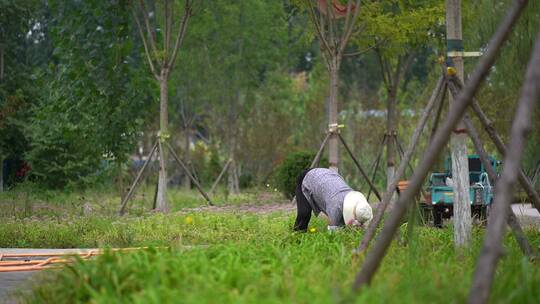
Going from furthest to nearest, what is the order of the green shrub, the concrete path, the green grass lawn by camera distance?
the green shrub → the concrete path → the green grass lawn

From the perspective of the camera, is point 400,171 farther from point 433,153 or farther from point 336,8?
point 336,8

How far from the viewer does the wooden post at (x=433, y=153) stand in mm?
5363

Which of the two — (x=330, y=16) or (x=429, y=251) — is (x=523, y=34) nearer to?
(x=330, y=16)

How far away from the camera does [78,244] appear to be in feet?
39.1

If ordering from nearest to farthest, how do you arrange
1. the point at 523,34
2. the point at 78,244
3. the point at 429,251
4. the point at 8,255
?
the point at 429,251, the point at 8,255, the point at 78,244, the point at 523,34

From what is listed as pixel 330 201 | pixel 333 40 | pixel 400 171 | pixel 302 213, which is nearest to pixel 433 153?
pixel 400 171

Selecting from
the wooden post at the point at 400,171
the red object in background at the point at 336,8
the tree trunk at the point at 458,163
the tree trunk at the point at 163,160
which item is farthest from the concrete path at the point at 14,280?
the red object in background at the point at 336,8

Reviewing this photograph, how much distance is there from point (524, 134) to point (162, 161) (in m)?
12.8

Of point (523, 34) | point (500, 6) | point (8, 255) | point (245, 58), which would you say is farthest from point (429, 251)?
point (245, 58)

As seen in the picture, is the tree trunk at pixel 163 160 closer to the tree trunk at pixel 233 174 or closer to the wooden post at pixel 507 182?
the tree trunk at pixel 233 174

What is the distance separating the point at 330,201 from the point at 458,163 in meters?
1.95

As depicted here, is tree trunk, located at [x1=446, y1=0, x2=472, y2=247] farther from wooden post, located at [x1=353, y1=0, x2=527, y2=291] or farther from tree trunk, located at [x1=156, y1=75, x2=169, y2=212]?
tree trunk, located at [x1=156, y1=75, x2=169, y2=212]

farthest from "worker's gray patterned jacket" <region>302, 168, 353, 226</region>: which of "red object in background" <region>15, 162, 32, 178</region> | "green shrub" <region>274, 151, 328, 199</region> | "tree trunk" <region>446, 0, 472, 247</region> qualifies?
"red object in background" <region>15, 162, 32, 178</region>

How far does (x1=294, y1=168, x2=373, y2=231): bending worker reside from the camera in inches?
378
